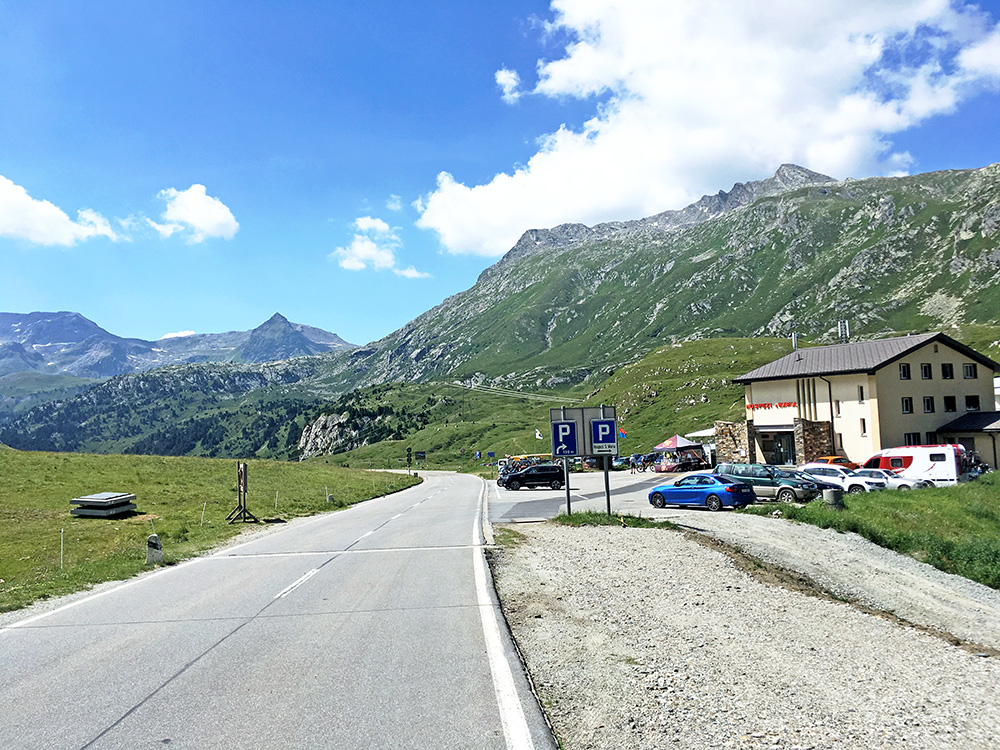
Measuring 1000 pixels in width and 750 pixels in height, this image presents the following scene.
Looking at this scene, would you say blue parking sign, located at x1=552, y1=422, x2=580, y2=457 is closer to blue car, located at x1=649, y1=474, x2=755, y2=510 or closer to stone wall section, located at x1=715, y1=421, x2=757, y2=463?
blue car, located at x1=649, y1=474, x2=755, y2=510

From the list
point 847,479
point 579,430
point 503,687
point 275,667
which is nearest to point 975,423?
point 847,479

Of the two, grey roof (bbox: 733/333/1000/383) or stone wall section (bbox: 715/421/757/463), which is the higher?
grey roof (bbox: 733/333/1000/383)

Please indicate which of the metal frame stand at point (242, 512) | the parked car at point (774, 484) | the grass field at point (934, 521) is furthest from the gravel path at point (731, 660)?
the metal frame stand at point (242, 512)

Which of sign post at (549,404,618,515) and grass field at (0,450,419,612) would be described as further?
sign post at (549,404,618,515)

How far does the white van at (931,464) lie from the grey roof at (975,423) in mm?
8721

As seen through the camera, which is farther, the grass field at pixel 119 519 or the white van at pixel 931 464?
the white van at pixel 931 464

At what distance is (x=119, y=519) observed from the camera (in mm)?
32594

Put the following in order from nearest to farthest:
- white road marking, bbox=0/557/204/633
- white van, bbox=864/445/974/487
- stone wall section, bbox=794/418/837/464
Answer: white road marking, bbox=0/557/204/633
white van, bbox=864/445/974/487
stone wall section, bbox=794/418/837/464

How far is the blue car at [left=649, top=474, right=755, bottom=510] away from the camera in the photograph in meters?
30.9

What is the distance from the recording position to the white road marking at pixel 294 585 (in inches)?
514

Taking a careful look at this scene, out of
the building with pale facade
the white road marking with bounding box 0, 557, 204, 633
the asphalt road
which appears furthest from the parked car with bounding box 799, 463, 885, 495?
the white road marking with bounding box 0, 557, 204, 633

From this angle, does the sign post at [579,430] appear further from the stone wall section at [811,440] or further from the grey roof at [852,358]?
the grey roof at [852,358]

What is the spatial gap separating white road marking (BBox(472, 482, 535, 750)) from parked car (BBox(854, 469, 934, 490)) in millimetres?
34657

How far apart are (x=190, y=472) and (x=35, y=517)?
22.2 meters
